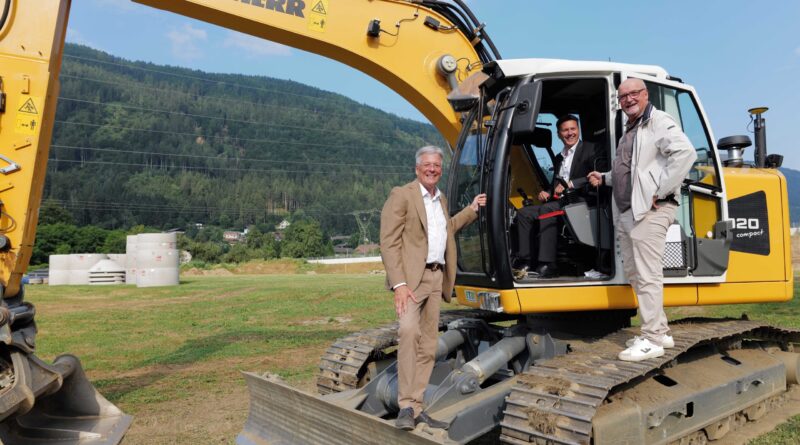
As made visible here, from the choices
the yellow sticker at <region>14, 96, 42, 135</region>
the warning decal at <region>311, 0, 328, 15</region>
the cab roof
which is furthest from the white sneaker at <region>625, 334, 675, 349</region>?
the yellow sticker at <region>14, 96, 42, 135</region>

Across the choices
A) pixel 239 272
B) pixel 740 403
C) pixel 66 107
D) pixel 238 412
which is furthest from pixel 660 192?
pixel 66 107

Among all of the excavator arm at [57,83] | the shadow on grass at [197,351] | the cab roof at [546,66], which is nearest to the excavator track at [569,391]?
the cab roof at [546,66]

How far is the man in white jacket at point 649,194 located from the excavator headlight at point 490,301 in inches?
37.6

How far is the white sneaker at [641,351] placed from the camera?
172 inches

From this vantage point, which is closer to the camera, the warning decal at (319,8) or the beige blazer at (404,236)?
the beige blazer at (404,236)

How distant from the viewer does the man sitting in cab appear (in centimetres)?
513

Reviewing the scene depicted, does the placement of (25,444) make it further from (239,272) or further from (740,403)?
(239,272)

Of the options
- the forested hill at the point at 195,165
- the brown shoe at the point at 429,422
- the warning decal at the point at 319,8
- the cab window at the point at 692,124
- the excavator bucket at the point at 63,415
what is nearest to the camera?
the brown shoe at the point at 429,422

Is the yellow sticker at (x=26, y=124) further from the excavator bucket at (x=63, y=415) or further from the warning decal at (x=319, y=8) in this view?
the warning decal at (x=319, y=8)

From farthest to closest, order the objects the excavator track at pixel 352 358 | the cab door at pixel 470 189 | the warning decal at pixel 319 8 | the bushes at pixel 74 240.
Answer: the bushes at pixel 74 240, the warning decal at pixel 319 8, the excavator track at pixel 352 358, the cab door at pixel 470 189

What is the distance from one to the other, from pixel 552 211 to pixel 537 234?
0.73 feet

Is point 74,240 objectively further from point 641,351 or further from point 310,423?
point 641,351

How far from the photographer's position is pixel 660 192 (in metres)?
4.45

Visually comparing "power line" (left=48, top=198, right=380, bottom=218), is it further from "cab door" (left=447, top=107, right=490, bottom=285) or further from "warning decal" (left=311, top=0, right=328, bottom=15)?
"cab door" (left=447, top=107, right=490, bottom=285)
